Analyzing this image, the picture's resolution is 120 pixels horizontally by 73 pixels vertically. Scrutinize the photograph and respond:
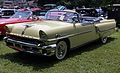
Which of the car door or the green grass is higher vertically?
the car door

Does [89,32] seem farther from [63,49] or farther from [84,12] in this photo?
[84,12]

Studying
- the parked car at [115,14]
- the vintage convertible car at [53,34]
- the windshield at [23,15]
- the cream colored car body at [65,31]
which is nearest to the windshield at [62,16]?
the vintage convertible car at [53,34]

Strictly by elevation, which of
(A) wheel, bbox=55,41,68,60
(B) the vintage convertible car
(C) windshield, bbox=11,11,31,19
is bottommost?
(A) wheel, bbox=55,41,68,60

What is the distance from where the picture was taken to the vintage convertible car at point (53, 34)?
614cm

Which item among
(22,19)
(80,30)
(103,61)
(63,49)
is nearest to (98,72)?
(103,61)

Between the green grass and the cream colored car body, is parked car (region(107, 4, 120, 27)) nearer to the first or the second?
the cream colored car body

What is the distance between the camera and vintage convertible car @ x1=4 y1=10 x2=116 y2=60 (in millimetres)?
6145

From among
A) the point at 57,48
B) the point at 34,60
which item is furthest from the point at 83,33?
the point at 34,60

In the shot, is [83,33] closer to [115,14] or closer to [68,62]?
[68,62]

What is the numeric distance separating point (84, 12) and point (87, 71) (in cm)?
1133

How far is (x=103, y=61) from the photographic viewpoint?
Answer: 6746 mm

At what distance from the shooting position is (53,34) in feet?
20.6

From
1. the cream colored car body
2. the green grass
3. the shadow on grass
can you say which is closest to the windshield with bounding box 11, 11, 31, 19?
the green grass

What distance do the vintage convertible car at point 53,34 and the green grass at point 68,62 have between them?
0.35 metres
